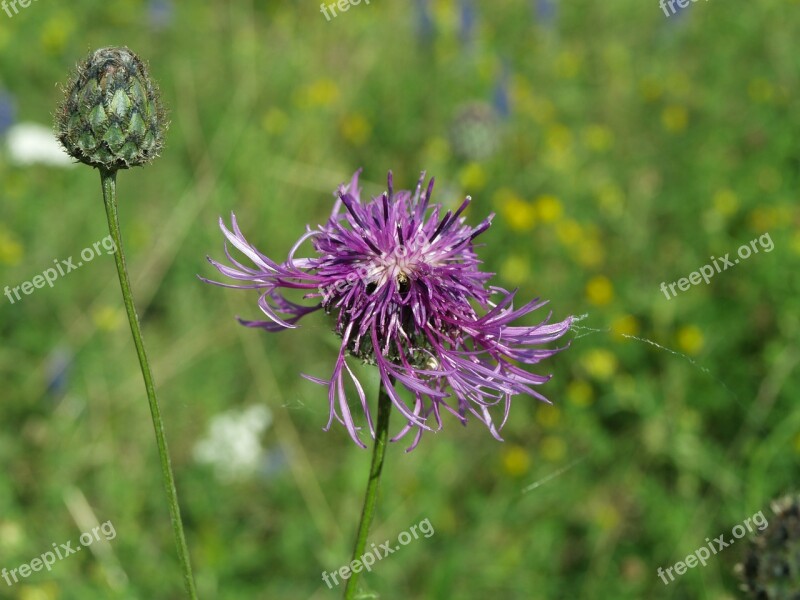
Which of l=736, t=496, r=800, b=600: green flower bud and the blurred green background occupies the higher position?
the blurred green background

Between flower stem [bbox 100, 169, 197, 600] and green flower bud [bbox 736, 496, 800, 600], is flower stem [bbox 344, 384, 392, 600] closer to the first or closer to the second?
flower stem [bbox 100, 169, 197, 600]

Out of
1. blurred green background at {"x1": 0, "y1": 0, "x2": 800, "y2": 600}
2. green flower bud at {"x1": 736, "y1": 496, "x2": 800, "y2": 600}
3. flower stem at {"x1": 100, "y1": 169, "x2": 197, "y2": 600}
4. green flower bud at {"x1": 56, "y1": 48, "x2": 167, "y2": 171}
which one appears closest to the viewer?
flower stem at {"x1": 100, "y1": 169, "x2": 197, "y2": 600}

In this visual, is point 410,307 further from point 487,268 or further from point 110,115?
point 487,268

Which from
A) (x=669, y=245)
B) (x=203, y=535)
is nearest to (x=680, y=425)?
(x=669, y=245)

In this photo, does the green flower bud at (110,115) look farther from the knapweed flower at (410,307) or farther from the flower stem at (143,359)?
the knapweed flower at (410,307)

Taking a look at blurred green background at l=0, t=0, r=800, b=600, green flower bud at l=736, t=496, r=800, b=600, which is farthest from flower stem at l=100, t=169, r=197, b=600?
green flower bud at l=736, t=496, r=800, b=600

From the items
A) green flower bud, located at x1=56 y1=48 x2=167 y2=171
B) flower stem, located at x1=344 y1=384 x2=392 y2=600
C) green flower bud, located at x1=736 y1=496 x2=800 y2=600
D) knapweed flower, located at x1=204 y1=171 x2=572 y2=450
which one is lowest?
green flower bud, located at x1=736 y1=496 x2=800 y2=600
